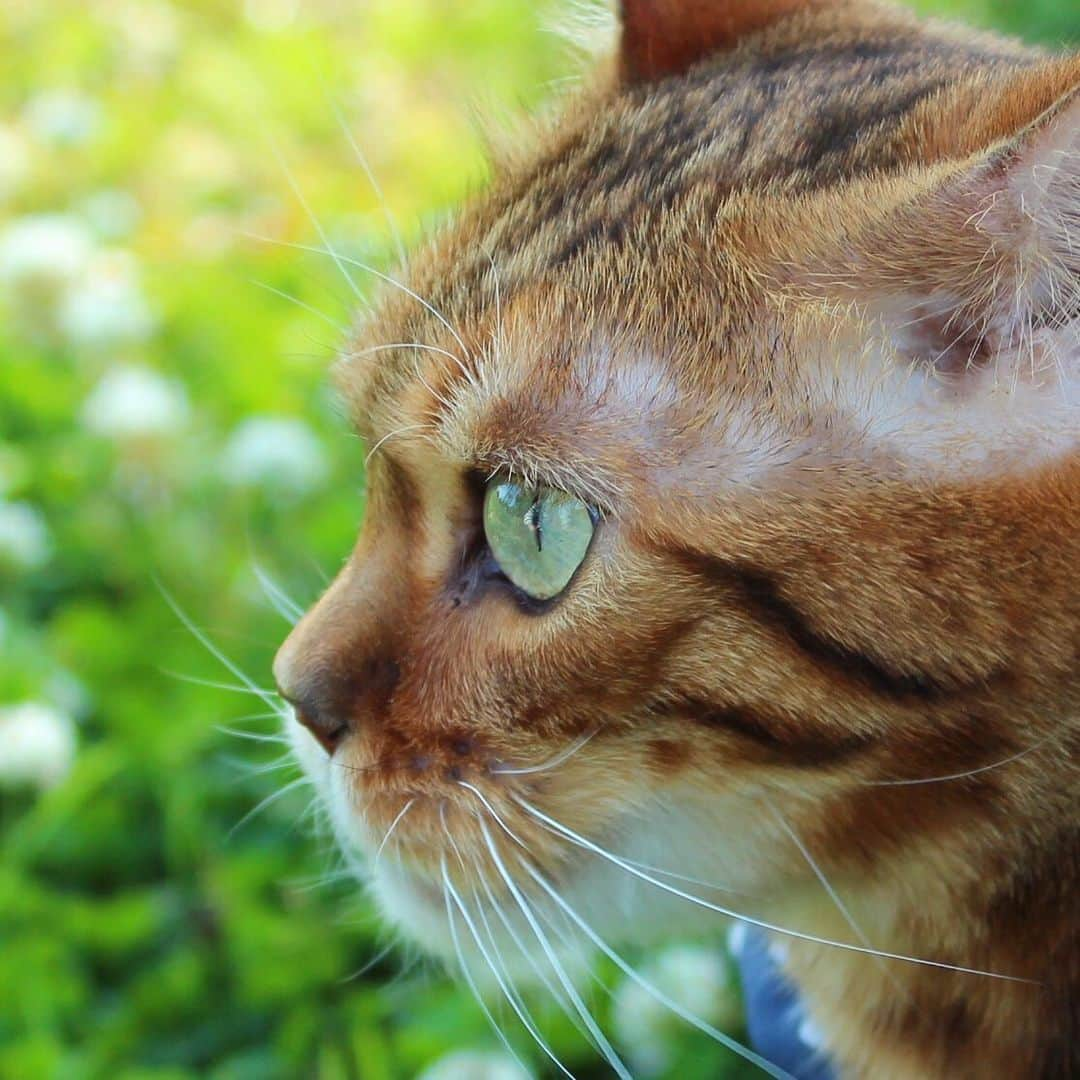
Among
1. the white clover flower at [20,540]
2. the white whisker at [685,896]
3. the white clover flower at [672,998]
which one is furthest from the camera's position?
the white clover flower at [20,540]

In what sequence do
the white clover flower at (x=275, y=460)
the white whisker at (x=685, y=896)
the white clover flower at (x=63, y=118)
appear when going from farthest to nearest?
the white clover flower at (x=63, y=118) < the white clover flower at (x=275, y=460) < the white whisker at (x=685, y=896)

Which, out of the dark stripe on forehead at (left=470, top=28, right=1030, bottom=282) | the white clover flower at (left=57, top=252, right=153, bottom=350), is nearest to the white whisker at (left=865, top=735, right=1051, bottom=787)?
the dark stripe on forehead at (left=470, top=28, right=1030, bottom=282)

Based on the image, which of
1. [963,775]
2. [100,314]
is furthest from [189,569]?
[963,775]

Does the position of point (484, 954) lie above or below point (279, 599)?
above

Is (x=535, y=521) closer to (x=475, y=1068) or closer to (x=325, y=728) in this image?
(x=325, y=728)

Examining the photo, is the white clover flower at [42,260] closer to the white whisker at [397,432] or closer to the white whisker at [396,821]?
the white whisker at [397,432]

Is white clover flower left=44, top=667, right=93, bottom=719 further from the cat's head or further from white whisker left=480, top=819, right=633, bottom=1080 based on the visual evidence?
white whisker left=480, top=819, right=633, bottom=1080

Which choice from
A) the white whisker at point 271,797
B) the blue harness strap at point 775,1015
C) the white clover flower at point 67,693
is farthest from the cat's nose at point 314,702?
the white clover flower at point 67,693
